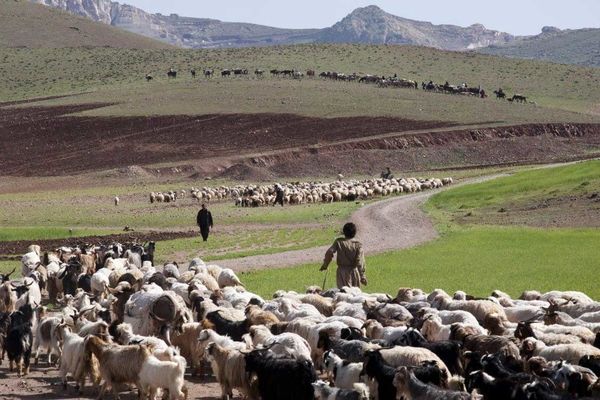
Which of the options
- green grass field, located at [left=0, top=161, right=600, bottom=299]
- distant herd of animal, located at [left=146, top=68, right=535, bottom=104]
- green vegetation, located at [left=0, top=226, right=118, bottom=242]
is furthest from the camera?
distant herd of animal, located at [left=146, top=68, right=535, bottom=104]

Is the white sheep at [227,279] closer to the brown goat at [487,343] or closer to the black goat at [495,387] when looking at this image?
the brown goat at [487,343]

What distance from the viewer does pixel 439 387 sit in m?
12.0

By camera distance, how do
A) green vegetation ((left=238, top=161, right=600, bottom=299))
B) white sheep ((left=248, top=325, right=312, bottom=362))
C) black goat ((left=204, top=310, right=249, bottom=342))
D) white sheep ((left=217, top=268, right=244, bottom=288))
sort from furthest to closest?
green vegetation ((left=238, top=161, right=600, bottom=299)) → white sheep ((left=217, top=268, right=244, bottom=288)) → black goat ((left=204, top=310, right=249, bottom=342)) → white sheep ((left=248, top=325, right=312, bottom=362))

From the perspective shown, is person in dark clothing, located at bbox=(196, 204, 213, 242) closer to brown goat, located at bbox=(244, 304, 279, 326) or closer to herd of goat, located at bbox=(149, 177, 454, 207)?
herd of goat, located at bbox=(149, 177, 454, 207)

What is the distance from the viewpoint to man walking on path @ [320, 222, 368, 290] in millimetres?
18766

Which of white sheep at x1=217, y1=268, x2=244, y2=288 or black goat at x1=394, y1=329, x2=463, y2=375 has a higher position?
black goat at x1=394, y1=329, x2=463, y2=375

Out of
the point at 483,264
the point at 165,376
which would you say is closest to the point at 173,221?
the point at 483,264

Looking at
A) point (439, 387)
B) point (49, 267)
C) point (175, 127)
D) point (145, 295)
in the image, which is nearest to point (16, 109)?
point (175, 127)

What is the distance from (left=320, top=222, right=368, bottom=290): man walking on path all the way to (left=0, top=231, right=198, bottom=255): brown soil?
15.3 metres

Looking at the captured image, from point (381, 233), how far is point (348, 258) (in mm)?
17830

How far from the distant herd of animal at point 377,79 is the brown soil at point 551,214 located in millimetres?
60112

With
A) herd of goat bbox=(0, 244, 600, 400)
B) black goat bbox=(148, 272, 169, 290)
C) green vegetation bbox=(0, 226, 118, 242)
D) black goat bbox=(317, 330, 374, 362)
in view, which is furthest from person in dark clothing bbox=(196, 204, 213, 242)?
black goat bbox=(317, 330, 374, 362)

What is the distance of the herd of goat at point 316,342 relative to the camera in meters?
12.2

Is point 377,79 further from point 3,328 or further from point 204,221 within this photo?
point 3,328
